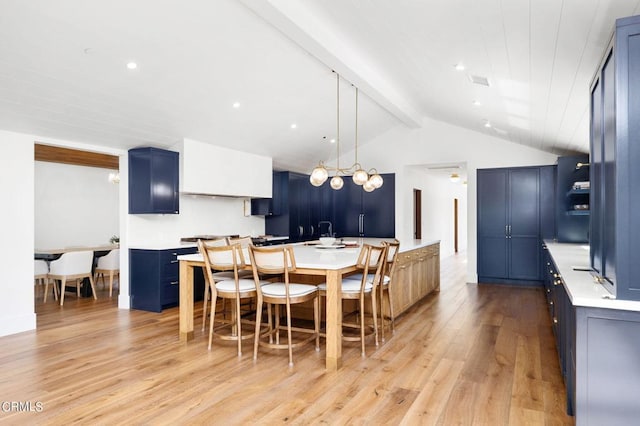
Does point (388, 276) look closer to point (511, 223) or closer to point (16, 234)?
point (511, 223)

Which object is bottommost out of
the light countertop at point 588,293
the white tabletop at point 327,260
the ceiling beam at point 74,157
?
the white tabletop at point 327,260

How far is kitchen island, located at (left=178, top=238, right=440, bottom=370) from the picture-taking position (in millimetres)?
3336

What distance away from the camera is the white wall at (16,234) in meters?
4.38

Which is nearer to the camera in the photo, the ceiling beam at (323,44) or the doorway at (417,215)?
the ceiling beam at (323,44)

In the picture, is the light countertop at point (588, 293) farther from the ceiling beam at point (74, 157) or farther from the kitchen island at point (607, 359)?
the ceiling beam at point (74, 157)

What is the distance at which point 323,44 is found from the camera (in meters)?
3.79

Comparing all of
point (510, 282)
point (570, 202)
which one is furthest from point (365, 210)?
point (570, 202)

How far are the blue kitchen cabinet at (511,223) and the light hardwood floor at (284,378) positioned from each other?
2581 mm

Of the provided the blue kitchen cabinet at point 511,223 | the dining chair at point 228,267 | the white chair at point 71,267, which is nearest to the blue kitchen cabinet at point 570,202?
the blue kitchen cabinet at point 511,223

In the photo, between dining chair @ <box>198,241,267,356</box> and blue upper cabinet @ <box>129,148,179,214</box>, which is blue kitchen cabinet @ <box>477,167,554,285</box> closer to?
dining chair @ <box>198,241,267,356</box>

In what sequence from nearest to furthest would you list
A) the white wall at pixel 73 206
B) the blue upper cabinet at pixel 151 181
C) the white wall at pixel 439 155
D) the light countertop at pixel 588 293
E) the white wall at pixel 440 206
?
the light countertop at pixel 588 293
the blue upper cabinet at pixel 151 181
the white wall at pixel 439 155
the white wall at pixel 73 206
the white wall at pixel 440 206

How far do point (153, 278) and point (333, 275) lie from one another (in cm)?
309

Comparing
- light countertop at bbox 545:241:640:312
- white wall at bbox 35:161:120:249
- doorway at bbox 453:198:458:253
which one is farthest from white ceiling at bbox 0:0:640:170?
doorway at bbox 453:198:458:253

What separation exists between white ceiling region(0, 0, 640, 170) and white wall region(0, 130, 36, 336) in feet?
0.89
